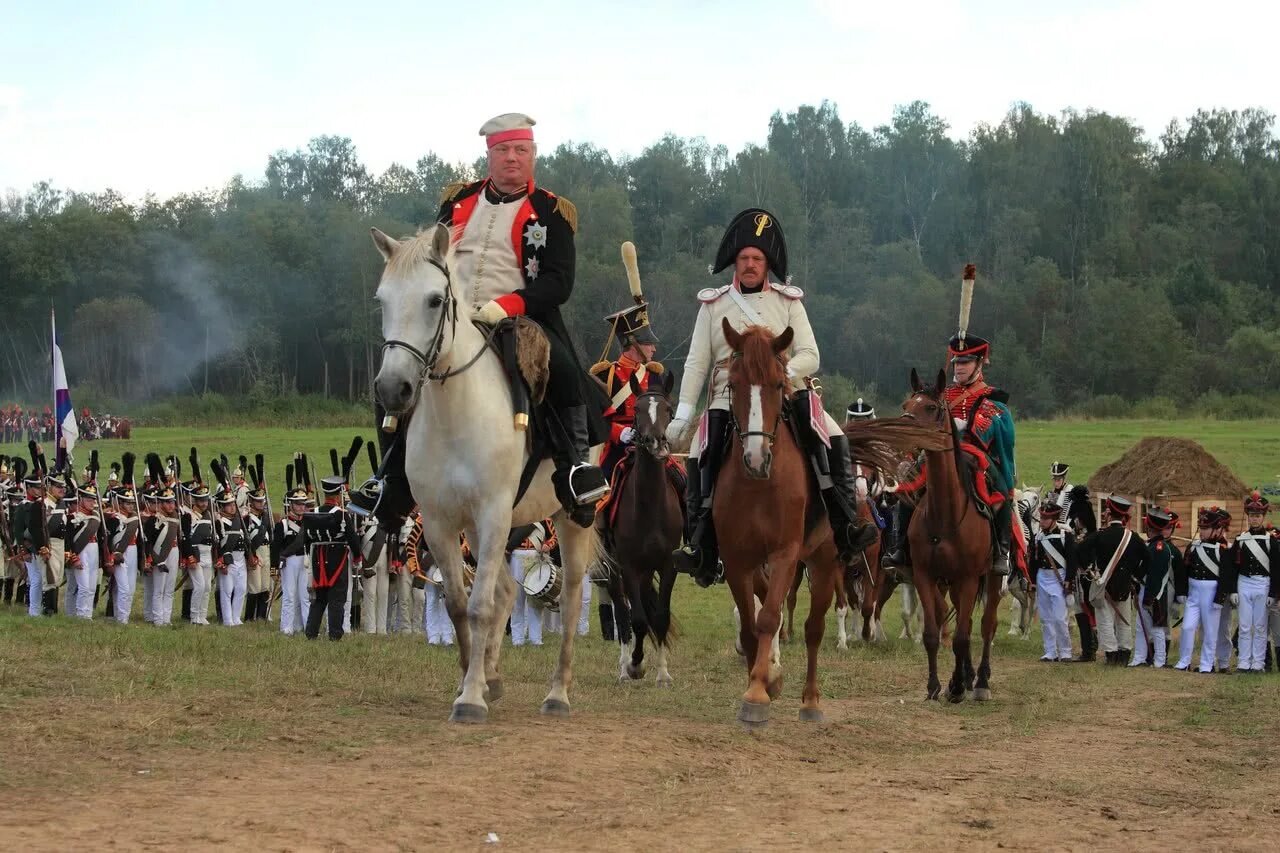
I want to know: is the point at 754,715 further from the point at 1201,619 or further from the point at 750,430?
the point at 1201,619

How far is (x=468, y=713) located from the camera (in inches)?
369

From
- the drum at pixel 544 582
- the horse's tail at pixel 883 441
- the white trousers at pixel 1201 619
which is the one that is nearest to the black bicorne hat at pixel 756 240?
the horse's tail at pixel 883 441

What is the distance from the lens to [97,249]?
73.8 meters

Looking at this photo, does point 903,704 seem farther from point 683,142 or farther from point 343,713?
point 683,142

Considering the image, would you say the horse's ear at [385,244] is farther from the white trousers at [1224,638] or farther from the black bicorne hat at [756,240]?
the white trousers at [1224,638]

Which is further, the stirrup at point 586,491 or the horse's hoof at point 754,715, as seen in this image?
the stirrup at point 586,491

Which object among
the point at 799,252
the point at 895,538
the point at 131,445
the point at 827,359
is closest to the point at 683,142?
the point at 799,252

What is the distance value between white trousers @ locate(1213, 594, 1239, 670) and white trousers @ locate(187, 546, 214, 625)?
12.4 meters

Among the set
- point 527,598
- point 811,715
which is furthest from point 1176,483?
point 811,715

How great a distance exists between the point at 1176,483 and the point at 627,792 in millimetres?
23065

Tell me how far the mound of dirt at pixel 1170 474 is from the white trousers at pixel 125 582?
697 inches

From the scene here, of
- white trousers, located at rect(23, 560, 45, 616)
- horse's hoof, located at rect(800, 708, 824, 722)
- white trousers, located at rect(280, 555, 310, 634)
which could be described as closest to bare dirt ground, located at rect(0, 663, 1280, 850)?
horse's hoof, located at rect(800, 708, 824, 722)

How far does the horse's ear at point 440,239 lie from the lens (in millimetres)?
9352

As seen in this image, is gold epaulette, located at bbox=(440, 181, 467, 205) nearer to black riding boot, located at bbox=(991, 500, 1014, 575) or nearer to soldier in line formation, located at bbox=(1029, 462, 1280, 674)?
black riding boot, located at bbox=(991, 500, 1014, 575)
